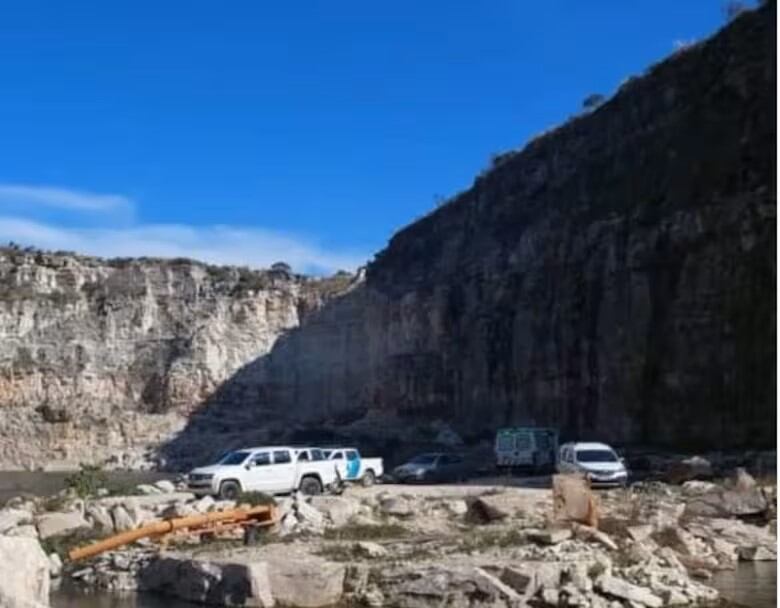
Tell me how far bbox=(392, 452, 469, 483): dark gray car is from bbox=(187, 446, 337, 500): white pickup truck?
237 inches

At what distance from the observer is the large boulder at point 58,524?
2414cm

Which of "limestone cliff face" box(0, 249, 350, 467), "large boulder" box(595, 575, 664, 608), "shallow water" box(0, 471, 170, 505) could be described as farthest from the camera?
"limestone cliff face" box(0, 249, 350, 467)

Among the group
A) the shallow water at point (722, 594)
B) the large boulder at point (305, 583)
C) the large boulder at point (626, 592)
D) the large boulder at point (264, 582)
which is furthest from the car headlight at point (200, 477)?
the large boulder at point (626, 592)

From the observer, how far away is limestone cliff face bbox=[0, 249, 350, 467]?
92.5m

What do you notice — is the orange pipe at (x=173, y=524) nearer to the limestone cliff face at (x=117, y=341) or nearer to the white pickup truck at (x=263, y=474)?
the white pickup truck at (x=263, y=474)

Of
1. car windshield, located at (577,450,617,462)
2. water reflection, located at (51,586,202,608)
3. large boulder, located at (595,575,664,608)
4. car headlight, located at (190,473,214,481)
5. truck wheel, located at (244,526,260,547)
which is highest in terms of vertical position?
car windshield, located at (577,450,617,462)

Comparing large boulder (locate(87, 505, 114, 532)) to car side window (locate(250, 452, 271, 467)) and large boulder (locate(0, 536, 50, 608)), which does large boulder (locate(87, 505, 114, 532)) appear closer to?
car side window (locate(250, 452, 271, 467))

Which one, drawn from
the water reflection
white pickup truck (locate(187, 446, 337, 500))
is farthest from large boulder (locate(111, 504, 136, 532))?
white pickup truck (locate(187, 446, 337, 500))

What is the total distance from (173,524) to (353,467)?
14527mm

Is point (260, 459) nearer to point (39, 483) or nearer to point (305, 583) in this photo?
→ point (305, 583)

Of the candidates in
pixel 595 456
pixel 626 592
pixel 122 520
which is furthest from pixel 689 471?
pixel 626 592

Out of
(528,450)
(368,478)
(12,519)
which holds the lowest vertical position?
(12,519)

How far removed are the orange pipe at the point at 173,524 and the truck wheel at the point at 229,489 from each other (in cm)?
673

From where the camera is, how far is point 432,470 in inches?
1634
